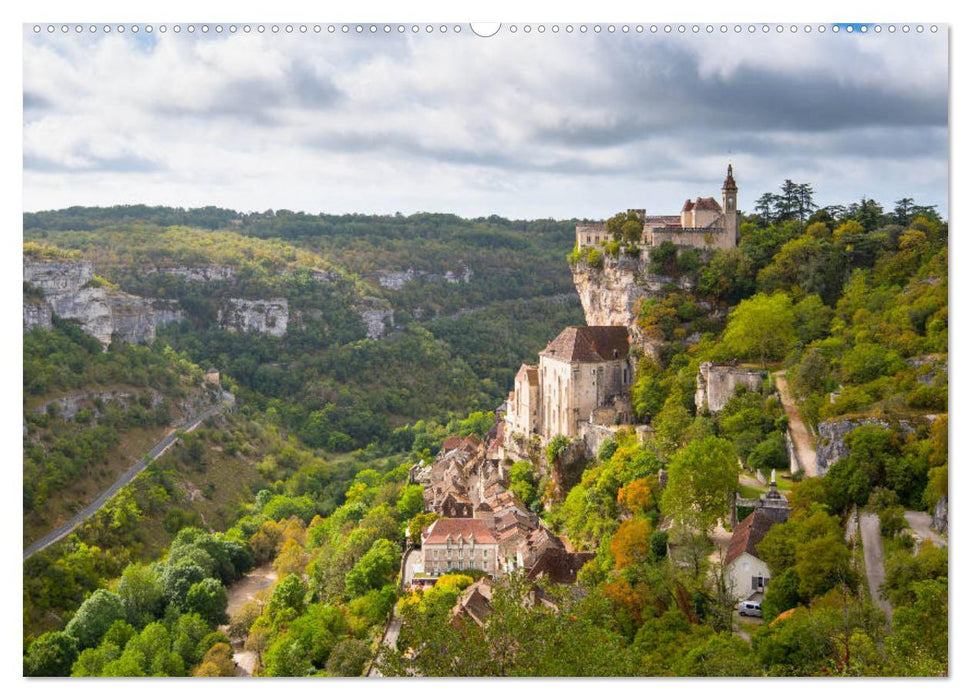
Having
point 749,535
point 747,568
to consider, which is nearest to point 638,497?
point 749,535

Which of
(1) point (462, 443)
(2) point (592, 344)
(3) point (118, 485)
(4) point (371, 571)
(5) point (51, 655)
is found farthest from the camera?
(1) point (462, 443)

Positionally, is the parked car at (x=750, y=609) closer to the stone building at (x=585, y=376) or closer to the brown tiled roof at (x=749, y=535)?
the brown tiled roof at (x=749, y=535)

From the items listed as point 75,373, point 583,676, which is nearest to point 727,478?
point 583,676

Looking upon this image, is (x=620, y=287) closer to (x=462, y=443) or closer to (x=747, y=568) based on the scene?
(x=462, y=443)

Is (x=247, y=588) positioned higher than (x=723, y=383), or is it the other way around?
(x=723, y=383)

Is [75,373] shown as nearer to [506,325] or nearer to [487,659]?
[487,659]

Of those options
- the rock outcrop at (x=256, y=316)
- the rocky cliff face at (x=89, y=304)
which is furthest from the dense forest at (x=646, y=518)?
the rock outcrop at (x=256, y=316)

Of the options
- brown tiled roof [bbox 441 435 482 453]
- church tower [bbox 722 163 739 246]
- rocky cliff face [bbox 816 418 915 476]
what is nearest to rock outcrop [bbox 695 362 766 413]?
rocky cliff face [bbox 816 418 915 476]
